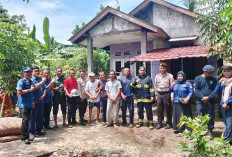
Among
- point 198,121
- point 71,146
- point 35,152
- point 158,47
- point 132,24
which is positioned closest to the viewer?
point 198,121

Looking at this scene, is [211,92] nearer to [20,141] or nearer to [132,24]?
[20,141]

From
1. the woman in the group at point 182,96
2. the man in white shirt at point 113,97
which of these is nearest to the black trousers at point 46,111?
the man in white shirt at point 113,97

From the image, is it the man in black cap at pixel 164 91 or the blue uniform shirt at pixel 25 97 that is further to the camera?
the man in black cap at pixel 164 91

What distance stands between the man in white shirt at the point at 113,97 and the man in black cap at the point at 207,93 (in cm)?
218

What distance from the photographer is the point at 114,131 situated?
5.36 m

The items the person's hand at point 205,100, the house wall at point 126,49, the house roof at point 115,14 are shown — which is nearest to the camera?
the person's hand at point 205,100

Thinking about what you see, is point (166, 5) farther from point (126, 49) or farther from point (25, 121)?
point (25, 121)

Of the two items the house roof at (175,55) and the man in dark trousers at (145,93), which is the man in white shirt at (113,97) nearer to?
the man in dark trousers at (145,93)

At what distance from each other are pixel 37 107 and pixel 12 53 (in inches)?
68.8

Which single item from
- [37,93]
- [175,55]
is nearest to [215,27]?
[175,55]

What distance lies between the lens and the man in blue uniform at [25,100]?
174 inches

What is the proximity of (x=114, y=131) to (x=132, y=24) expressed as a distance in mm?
5316

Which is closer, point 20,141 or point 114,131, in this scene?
point 20,141

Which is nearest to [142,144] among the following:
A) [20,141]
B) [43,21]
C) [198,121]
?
[198,121]
